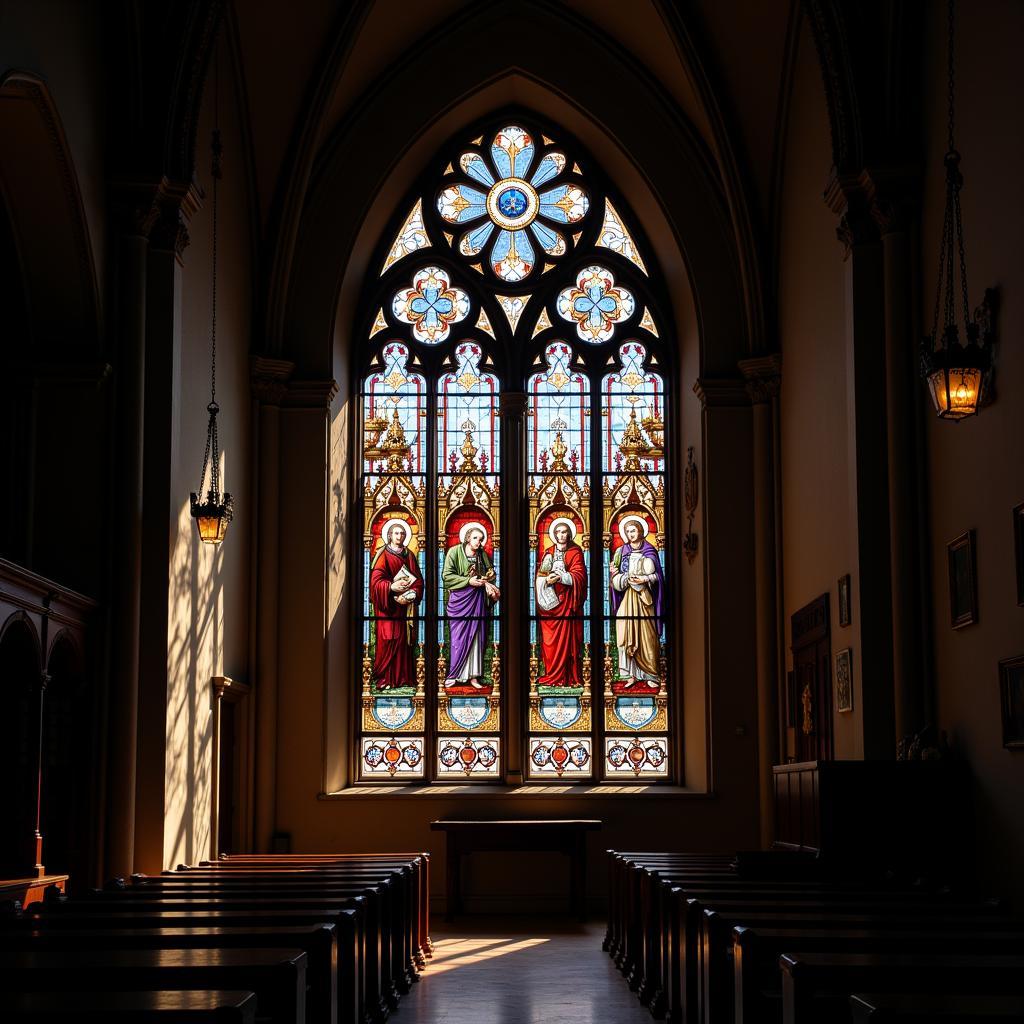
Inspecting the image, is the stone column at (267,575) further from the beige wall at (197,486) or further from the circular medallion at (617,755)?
the circular medallion at (617,755)

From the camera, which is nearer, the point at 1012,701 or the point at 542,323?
the point at 1012,701

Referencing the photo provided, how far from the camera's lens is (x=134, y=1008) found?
3311 millimetres

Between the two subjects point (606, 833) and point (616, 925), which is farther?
point (606, 833)

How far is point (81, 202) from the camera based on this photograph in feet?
30.2

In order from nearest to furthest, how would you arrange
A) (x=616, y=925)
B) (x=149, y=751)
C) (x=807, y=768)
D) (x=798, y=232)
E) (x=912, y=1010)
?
(x=912, y=1010)
(x=807, y=768)
(x=149, y=751)
(x=616, y=925)
(x=798, y=232)

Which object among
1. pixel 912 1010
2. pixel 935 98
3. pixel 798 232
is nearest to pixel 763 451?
pixel 798 232

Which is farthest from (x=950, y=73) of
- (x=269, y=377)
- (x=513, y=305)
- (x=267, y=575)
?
(x=267, y=575)

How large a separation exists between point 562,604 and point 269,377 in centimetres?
363

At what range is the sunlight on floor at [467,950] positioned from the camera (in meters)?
9.71

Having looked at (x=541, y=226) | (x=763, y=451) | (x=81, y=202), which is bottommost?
(x=763, y=451)

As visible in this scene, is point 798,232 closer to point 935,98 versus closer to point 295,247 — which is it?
point 935,98

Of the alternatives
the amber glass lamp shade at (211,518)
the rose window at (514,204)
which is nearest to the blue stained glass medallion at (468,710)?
the rose window at (514,204)

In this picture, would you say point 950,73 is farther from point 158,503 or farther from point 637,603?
point 637,603

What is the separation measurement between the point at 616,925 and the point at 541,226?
7552 mm
